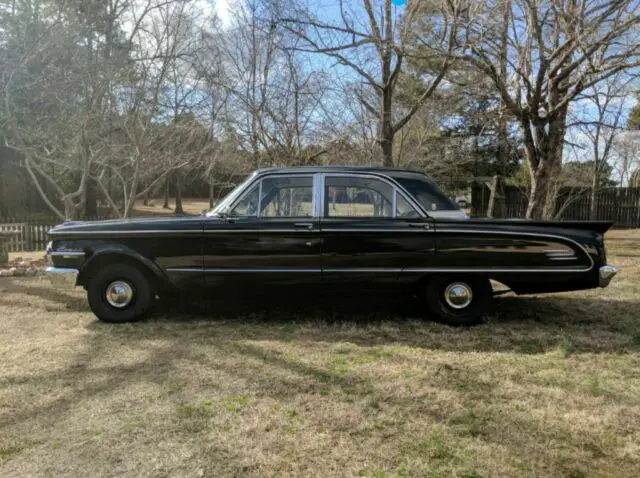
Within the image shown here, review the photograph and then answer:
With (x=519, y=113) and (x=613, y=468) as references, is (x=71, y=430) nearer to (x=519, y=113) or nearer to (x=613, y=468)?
(x=613, y=468)

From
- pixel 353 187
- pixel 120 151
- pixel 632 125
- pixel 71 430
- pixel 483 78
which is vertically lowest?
pixel 71 430

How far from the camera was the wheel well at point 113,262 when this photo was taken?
5309 millimetres

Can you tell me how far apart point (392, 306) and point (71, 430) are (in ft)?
13.1

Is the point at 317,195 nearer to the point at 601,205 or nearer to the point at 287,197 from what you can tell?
the point at 287,197

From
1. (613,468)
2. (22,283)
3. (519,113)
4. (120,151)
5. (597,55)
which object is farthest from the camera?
(120,151)

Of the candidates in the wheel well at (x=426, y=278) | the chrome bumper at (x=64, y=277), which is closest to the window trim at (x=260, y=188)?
the wheel well at (x=426, y=278)

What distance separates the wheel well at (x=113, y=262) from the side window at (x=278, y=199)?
3.76ft

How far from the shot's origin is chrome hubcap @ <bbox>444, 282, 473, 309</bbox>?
5270 mm

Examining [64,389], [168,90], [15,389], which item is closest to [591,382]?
[64,389]

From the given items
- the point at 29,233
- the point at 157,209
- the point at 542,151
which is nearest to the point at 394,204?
the point at 542,151

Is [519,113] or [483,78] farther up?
[483,78]

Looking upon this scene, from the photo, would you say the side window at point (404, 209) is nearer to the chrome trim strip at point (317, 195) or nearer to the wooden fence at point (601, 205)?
the chrome trim strip at point (317, 195)

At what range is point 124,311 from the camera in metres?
5.39

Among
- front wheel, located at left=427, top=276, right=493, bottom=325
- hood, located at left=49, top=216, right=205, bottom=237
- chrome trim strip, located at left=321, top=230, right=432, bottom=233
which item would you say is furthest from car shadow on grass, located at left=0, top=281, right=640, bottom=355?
hood, located at left=49, top=216, right=205, bottom=237
